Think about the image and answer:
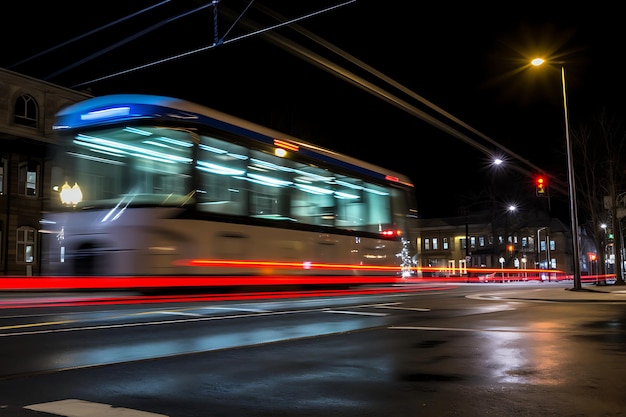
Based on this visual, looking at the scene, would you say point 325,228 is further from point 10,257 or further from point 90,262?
point 10,257

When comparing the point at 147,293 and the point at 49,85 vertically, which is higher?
the point at 49,85

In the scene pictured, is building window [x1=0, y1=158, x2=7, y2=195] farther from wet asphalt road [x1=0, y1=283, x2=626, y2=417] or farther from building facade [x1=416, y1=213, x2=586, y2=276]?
building facade [x1=416, y1=213, x2=586, y2=276]

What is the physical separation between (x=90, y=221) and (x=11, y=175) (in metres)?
28.5

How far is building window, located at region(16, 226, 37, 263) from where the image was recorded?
3925 centimetres

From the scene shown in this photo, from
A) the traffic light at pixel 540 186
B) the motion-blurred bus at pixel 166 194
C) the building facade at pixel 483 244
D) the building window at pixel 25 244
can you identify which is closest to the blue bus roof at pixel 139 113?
the motion-blurred bus at pixel 166 194

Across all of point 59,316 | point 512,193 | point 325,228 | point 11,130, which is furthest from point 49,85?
point 512,193

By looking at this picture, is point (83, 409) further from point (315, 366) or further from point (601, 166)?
point (601, 166)

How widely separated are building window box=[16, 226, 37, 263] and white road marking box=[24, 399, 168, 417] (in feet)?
125

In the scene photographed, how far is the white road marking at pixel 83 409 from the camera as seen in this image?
458 centimetres

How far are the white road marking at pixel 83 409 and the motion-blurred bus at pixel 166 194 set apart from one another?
28.2 feet

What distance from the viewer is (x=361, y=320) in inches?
469

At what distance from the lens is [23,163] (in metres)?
39.4

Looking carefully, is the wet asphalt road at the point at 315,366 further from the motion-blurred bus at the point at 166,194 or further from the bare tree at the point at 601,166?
the bare tree at the point at 601,166

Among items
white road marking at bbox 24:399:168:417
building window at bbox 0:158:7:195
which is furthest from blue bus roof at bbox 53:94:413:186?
building window at bbox 0:158:7:195
